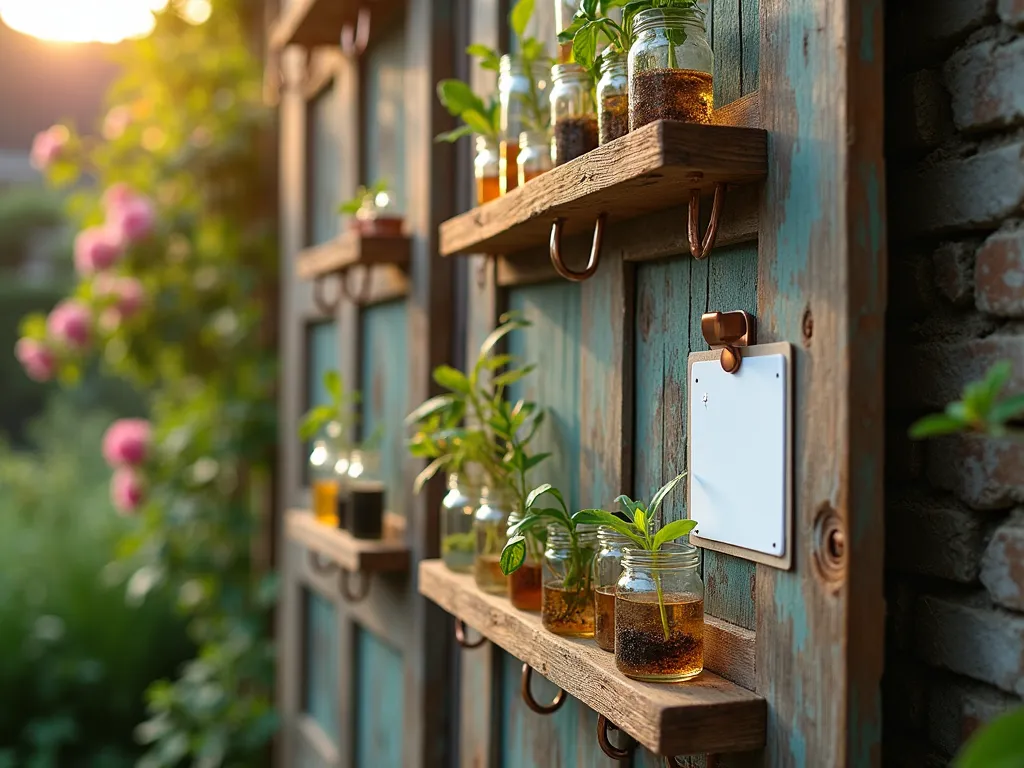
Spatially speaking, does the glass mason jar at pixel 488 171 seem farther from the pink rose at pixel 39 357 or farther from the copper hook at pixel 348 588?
the pink rose at pixel 39 357

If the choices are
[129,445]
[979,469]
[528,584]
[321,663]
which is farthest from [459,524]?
[129,445]

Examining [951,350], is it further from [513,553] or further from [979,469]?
[513,553]

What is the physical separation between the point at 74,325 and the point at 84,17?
0.89 meters

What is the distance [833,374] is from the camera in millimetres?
820

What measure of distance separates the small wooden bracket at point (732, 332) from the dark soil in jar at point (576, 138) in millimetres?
272

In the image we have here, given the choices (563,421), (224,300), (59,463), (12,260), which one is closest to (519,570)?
(563,421)

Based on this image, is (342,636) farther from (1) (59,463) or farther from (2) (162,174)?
(1) (59,463)

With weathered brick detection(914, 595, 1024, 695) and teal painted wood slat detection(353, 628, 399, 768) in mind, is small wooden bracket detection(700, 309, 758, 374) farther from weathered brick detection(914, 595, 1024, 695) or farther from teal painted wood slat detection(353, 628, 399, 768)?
teal painted wood slat detection(353, 628, 399, 768)

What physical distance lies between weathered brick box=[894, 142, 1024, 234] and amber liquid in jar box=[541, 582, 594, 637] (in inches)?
18.9

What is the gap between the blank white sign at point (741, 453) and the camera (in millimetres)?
888

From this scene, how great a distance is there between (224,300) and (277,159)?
0.43m

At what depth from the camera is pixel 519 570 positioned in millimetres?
1240

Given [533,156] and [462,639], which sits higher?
[533,156]

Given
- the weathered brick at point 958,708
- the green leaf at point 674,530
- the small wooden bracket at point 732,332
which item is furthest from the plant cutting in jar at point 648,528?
the weathered brick at point 958,708
